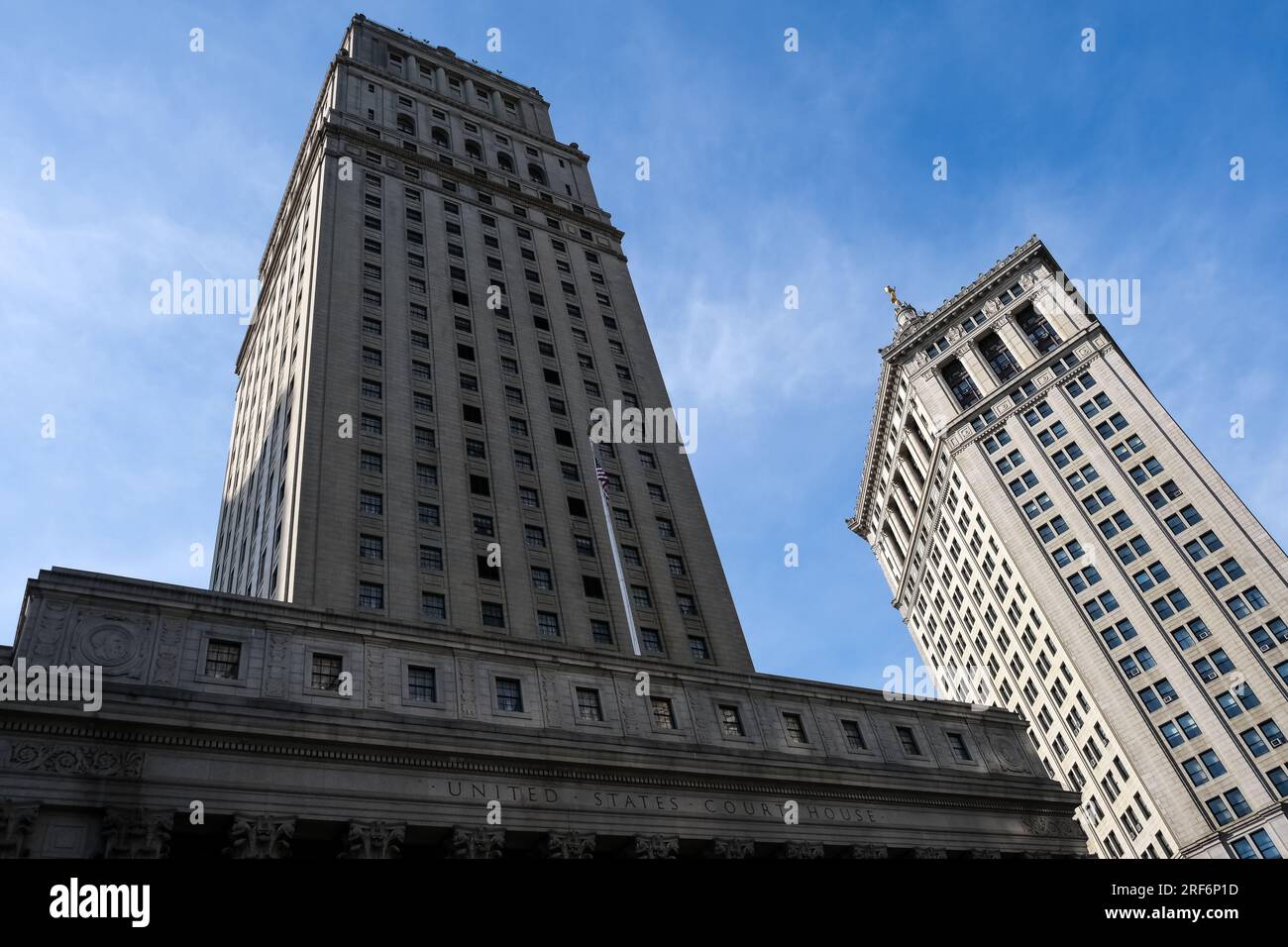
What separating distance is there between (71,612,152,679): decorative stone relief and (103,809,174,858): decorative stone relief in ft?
14.5

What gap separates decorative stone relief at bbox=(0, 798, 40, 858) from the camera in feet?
79.7

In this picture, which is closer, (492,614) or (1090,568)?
(492,614)

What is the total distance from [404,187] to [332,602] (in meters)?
38.9

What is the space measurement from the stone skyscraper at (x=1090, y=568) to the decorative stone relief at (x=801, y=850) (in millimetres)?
39998

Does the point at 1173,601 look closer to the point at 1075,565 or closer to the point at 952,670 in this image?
the point at 1075,565

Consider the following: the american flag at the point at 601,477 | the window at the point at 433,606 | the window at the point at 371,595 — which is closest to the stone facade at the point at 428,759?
the window at the point at 371,595

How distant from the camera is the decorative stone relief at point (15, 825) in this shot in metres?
24.3

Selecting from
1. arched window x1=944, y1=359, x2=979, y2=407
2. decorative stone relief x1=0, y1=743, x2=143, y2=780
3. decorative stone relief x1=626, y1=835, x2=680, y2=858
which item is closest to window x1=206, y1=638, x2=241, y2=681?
decorative stone relief x1=0, y1=743, x2=143, y2=780

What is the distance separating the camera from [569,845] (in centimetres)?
3119

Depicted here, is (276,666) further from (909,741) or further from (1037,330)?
(1037,330)

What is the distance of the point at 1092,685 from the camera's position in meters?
86.9

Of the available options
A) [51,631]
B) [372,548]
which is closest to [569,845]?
[51,631]

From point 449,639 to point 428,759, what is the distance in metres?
5.00

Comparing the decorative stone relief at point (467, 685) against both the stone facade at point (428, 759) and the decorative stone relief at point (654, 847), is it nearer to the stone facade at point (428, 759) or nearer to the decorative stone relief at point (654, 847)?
the stone facade at point (428, 759)
